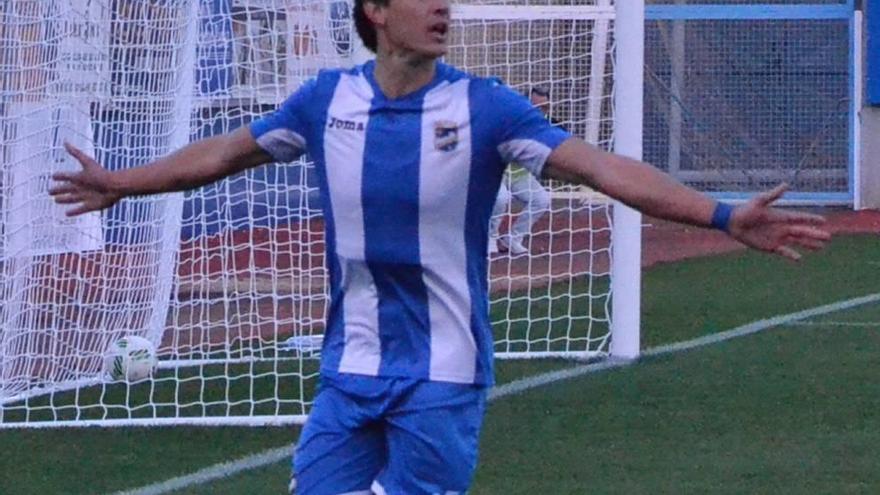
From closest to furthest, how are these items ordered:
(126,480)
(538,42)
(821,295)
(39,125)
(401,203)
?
(401,203) → (126,480) → (39,125) → (538,42) → (821,295)

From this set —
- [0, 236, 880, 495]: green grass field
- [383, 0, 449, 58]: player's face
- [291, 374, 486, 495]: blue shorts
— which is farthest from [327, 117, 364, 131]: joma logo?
[0, 236, 880, 495]: green grass field

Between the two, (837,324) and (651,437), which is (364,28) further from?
(837,324)

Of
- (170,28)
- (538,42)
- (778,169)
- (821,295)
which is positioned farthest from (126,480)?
(778,169)

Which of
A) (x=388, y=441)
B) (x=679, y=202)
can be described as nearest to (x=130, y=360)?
(x=388, y=441)

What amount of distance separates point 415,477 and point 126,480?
3.29 metres

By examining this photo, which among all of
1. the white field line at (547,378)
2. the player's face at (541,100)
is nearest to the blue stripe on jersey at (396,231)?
the white field line at (547,378)

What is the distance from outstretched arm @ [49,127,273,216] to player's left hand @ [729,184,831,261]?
1291 millimetres

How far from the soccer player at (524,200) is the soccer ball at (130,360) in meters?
2.42

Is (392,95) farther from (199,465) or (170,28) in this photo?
(170,28)

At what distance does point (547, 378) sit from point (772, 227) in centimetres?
582

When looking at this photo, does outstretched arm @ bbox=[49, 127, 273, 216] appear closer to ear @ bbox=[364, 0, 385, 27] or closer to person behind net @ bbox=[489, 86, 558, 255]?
ear @ bbox=[364, 0, 385, 27]

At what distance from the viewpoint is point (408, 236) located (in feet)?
14.8

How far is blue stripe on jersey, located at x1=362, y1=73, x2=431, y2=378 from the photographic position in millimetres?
4449

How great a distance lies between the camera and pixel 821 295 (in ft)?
43.3
